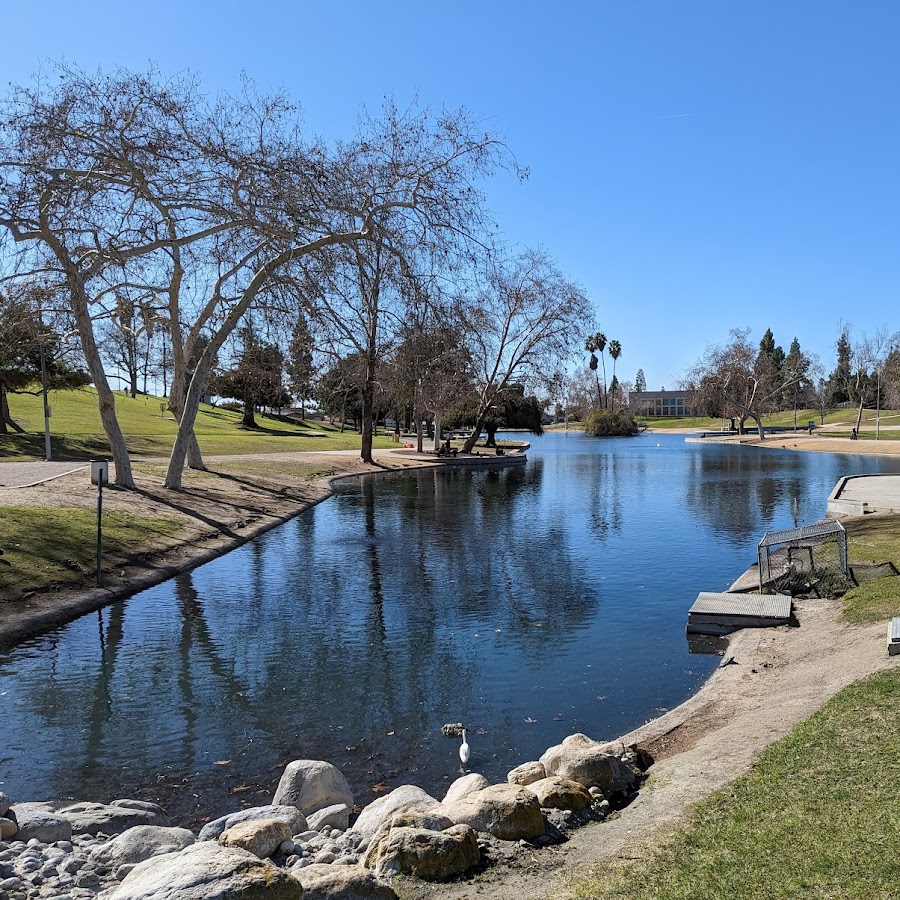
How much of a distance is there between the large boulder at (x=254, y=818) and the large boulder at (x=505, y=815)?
132 centimetres

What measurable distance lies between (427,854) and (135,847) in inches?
88.8

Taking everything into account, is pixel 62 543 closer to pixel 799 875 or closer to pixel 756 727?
pixel 756 727

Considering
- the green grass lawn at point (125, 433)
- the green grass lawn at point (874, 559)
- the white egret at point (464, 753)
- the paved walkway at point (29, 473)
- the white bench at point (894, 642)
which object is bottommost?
the white egret at point (464, 753)

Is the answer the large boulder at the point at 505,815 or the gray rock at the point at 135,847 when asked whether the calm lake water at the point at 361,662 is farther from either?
the large boulder at the point at 505,815

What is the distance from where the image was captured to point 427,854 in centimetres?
537

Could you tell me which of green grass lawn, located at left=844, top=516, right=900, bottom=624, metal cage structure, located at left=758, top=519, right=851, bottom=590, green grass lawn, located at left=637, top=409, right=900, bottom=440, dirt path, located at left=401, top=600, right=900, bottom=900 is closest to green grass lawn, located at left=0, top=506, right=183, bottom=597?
dirt path, located at left=401, top=600, right=900, bottom=900

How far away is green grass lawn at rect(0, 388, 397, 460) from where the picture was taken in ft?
140

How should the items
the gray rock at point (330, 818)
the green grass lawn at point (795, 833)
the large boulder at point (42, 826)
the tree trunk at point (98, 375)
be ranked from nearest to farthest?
the green grass lawn at point (795, 833) < the large boulder at point (42, 826) < the gray rock at point (330, 818) < the tree trunk at point (98, 375)

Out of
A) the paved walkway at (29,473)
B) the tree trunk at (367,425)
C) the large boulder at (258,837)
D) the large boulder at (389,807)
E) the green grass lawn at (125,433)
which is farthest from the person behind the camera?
the tree trunk at (367,425)

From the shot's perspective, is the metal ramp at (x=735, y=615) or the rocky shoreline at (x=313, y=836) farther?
the metal ramp at (x=735, y=615)

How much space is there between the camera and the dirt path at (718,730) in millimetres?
5309

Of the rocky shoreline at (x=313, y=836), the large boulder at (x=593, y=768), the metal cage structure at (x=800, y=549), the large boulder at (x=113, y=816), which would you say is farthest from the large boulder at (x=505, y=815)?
the metal cage structure at (x=800, y=549)

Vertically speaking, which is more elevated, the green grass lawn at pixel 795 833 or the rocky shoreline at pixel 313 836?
the green grass lawn at pixel 795 833

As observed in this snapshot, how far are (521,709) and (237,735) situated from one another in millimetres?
3450
